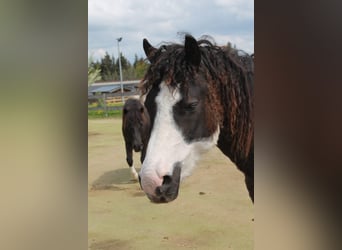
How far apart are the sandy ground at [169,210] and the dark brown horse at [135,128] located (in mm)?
36

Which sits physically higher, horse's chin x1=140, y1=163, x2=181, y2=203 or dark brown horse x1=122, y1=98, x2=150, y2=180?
dark brown horse x1=122, y1=98, x2=150, y2=180

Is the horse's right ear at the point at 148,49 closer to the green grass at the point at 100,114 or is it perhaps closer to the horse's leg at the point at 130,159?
the green grass at the point at 100,114

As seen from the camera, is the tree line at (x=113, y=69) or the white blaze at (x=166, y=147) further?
the tree line at (x=113, y=69)

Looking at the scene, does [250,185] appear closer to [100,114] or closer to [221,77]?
[221,77]

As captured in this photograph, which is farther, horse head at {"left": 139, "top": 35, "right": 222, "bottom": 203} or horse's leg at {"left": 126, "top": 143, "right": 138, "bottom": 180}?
horse's leg at {"left": 126, "top": 143, "right": 138, "bottom": 180}

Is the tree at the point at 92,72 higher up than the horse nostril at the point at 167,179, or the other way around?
the tree at the point at 92,72

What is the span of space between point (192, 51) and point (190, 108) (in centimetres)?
21

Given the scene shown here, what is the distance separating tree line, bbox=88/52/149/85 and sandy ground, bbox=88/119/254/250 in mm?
182

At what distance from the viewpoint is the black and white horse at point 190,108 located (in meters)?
1.47

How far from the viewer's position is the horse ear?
147cm

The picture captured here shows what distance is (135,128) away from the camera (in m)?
1.56

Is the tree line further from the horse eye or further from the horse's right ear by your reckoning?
the horse eye

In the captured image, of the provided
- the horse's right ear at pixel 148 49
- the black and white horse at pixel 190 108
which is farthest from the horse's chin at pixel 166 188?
the horse's right ear at pixel 148 49

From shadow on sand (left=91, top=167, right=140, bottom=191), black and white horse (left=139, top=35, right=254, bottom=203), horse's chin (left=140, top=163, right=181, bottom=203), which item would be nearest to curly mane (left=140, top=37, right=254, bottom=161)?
black and white horse (left=139, top=35, right=254, bottom=203)
